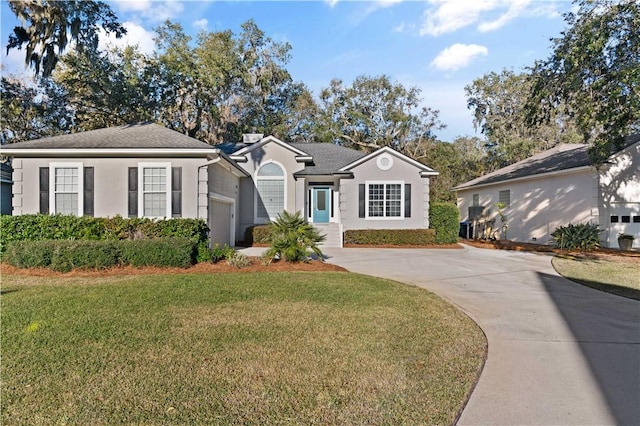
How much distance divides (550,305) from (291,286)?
487 cm

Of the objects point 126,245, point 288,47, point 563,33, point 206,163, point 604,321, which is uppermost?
point 288,47

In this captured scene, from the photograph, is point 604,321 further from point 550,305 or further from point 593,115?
point 593,115

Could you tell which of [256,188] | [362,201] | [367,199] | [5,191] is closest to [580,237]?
[367,199]

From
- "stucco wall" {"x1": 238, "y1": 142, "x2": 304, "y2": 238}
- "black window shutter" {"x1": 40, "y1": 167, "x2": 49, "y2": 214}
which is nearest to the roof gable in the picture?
"stucco wall" {"x1": 238, "y1": 142, "x2": 304, "y2": 238}

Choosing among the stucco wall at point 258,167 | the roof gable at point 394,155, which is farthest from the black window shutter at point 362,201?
the stucco wall at point 258,167

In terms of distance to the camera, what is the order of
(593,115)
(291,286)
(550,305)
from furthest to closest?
(593,115), (291,286), (550,305)

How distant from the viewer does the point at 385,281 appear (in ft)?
27.4

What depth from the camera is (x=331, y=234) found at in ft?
57.9

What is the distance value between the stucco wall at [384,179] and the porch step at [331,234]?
22.1 inches

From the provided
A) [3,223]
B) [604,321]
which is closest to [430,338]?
[604,321]

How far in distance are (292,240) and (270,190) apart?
831 cm

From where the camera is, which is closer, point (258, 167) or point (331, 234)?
point (331, 234)

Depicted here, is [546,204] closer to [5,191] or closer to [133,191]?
[133,191]

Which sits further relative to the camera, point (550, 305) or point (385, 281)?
point (385, 281)
